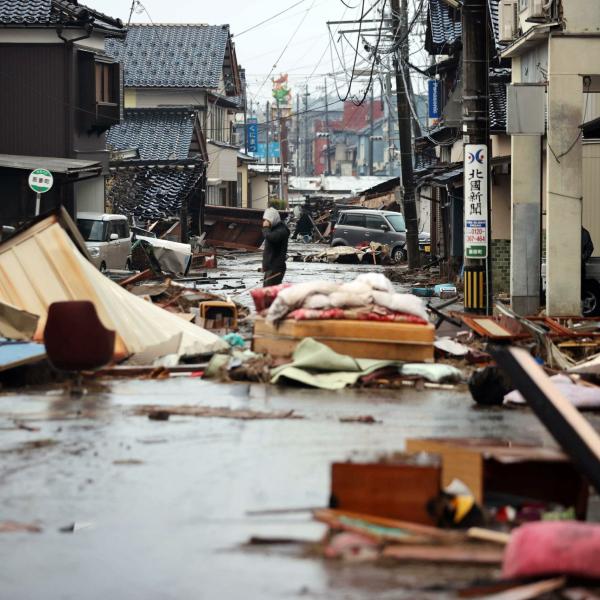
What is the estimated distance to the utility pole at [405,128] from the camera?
36.8 m

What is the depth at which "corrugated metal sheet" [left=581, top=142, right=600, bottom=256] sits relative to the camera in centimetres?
2666

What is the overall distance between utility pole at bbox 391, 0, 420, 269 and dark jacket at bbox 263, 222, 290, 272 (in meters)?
14.3

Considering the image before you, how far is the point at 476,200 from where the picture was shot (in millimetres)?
20000

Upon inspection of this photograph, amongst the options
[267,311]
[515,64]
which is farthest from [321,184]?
[267,311]

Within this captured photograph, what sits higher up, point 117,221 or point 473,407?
point 117,221

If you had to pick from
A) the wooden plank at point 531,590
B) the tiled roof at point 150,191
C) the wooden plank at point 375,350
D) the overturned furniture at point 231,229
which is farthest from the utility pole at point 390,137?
the wooden plank at point 531,590

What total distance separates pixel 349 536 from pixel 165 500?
1.57m

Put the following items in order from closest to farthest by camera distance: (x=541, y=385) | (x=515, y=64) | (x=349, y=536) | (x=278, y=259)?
(x=349, y=536) < (x=541, y=385) < (x=278, y=259) < (x=515, y=64)

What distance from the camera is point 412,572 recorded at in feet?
19.5

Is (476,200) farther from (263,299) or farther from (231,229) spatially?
(231,229)

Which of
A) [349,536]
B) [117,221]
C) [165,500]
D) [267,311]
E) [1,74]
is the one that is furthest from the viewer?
[1,74]

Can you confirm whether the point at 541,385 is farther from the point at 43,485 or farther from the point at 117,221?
the point at 117,221

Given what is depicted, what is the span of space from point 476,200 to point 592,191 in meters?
7.51

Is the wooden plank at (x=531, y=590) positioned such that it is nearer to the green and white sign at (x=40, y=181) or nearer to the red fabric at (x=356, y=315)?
the red fabric at (x=356, y=315)
